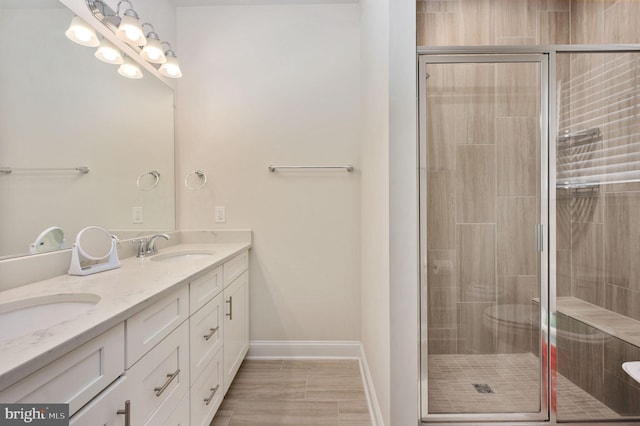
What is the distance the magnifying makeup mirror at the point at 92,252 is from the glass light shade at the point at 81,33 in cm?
89

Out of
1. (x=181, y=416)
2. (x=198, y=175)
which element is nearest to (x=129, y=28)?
(x=198, y=175)

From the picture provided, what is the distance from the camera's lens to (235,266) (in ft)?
6.35

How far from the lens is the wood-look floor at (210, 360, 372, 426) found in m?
1.64

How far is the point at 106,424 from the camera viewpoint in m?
0.76

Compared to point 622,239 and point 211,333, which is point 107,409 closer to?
point 211,333

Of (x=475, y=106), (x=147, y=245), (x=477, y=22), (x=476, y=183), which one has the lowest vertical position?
(x=147, y=245)

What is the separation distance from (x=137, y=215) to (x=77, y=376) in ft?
4.51

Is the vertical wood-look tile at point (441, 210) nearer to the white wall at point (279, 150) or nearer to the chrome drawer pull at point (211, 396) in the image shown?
the white wall at point (279, 150)

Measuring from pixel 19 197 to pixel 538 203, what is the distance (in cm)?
235

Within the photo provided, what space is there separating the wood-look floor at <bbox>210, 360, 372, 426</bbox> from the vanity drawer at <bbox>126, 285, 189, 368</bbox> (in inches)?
34.1

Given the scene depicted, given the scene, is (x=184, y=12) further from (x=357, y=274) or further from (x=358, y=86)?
(x=357, y=274)

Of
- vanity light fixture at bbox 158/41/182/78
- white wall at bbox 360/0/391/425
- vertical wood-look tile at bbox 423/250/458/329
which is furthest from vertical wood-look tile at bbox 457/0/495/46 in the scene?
vanity light fixture at bbox 158/41/182/78

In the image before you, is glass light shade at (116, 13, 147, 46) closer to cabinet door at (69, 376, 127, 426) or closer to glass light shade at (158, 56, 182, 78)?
glass light shade at (158, 56, 182, 78)

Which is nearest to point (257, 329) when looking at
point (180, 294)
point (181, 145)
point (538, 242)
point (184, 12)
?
point (180, 294)
